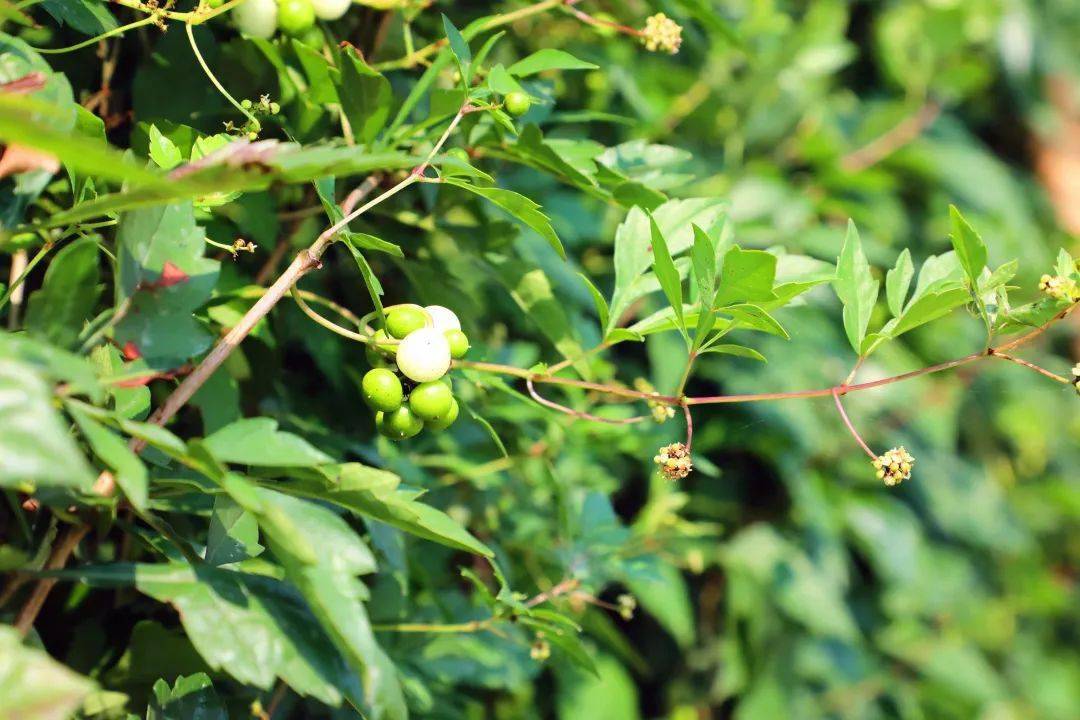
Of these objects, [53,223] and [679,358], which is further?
[679,358]

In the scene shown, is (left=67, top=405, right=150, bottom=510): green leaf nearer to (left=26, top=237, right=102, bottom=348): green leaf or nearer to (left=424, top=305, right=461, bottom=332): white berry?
(left=26, top=237, right=102, bottom=348): green leaf

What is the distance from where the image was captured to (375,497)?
572 millimetres

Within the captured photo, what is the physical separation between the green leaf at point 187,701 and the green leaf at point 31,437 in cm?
27

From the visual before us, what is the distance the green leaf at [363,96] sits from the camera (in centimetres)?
71

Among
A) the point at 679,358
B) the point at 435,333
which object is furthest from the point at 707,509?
the point at 435,333

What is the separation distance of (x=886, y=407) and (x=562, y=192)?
34.6 inches

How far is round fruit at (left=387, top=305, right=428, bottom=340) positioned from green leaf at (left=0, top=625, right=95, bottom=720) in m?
0.30

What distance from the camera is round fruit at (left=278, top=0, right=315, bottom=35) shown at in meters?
0.75

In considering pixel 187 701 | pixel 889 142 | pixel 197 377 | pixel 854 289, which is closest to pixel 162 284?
A: pixel 197 377

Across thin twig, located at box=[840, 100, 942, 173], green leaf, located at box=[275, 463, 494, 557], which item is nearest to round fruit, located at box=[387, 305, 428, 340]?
green leaf, located at box=[275, 463, 494, 557]

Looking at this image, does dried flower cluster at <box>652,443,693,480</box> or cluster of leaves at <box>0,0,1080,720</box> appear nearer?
cluster of leaves at <box>0,0,1080,720</box>

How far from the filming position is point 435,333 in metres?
0.67

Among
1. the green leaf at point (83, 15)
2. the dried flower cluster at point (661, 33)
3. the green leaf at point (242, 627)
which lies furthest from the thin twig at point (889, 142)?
the green leaf at point (242, 627)

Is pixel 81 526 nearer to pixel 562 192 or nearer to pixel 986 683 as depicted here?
pixel 562 192
